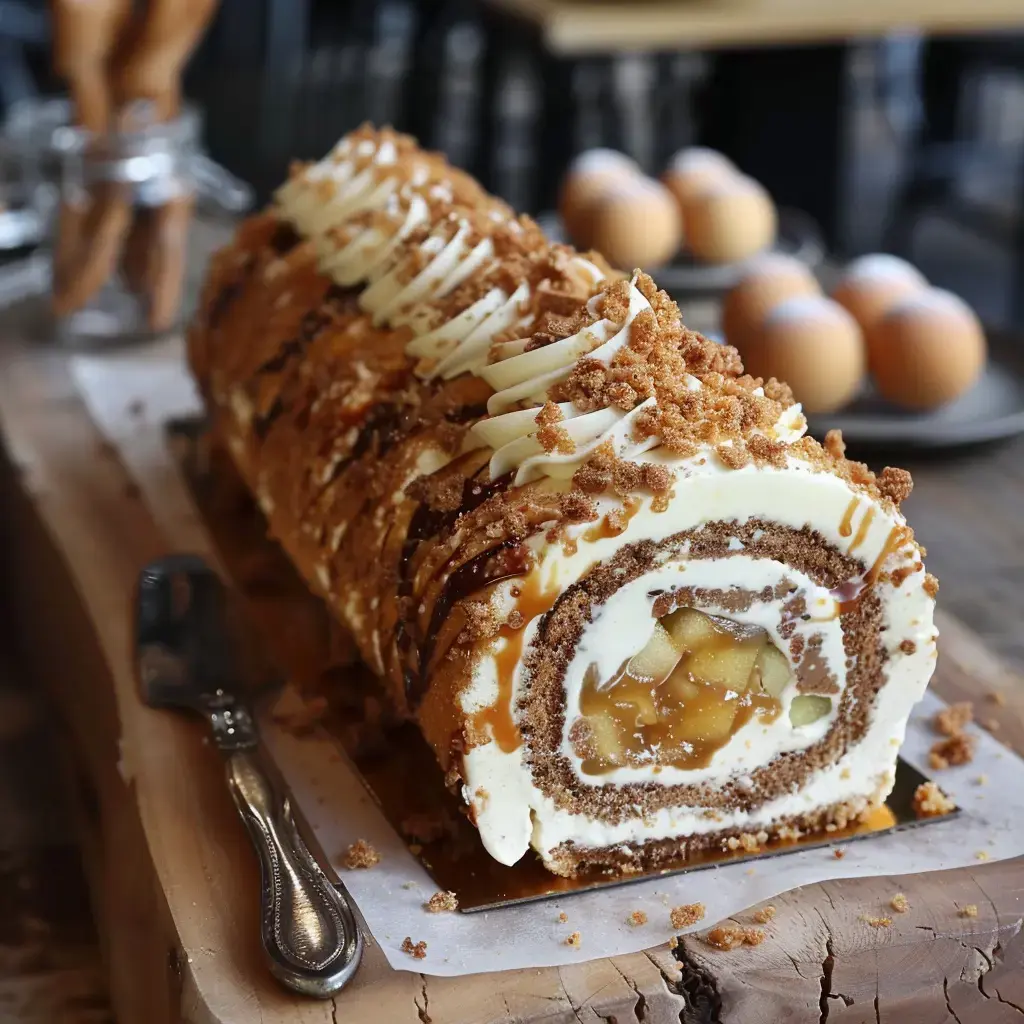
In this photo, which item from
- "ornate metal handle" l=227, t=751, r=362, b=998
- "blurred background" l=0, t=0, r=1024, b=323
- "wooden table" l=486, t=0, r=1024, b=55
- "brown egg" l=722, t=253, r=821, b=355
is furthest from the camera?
"blurred background" l=0, t=0, r=1024, b=323

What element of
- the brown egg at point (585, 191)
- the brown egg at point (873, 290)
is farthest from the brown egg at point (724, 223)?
the brown egg at point (873, 290)

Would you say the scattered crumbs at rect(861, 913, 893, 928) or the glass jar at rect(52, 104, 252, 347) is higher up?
the glass jar at rect(52, 104, 252, 347)

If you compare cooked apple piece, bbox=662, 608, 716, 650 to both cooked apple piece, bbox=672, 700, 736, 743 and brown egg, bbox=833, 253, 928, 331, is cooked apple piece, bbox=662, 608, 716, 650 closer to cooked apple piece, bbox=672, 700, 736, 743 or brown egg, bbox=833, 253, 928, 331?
cooked apple piece, bbox=672, 700, 736, 743

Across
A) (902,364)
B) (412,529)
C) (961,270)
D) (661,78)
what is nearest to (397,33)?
(661,78)

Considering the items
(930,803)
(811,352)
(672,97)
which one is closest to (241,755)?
(930,803)

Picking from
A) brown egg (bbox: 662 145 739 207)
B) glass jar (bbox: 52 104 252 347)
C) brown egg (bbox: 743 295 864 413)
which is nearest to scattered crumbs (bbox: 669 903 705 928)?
brown egg (bbox: 743 295 864 413)

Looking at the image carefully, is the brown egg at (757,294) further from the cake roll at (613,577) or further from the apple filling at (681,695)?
the apple filling at (681,695)
